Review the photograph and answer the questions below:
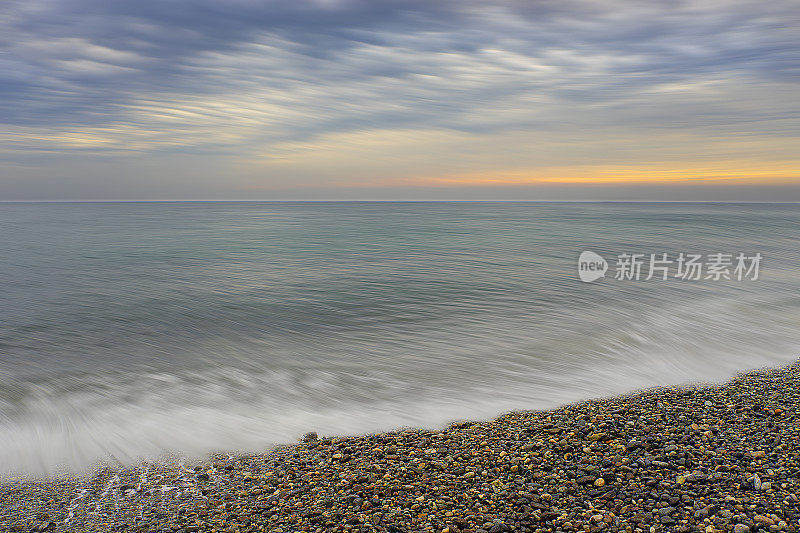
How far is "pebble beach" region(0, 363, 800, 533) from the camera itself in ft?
12.0

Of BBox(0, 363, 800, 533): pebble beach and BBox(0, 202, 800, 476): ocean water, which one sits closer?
BBox(0, 363, 800, 533): pebble beach

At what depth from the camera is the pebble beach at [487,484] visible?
3.65 meters

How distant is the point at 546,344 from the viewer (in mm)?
10094

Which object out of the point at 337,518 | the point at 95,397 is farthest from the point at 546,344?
the point at 95,397

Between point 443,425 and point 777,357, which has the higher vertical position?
point 777,357

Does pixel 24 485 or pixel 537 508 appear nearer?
pixel 537 508

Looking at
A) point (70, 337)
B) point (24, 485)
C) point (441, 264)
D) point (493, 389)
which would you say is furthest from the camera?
point (441, 264)

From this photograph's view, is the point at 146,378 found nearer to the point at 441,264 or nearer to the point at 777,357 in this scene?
the point at 777,357

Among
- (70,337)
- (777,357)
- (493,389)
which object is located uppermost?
(777,357)

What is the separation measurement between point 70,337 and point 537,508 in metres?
11.3

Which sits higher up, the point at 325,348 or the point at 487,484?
the point at 487,484

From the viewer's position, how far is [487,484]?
4.12 meters

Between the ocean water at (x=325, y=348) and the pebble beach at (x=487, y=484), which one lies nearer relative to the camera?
the pebble beach at (x=487, y=484)

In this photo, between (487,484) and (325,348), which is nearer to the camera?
(487,484)
